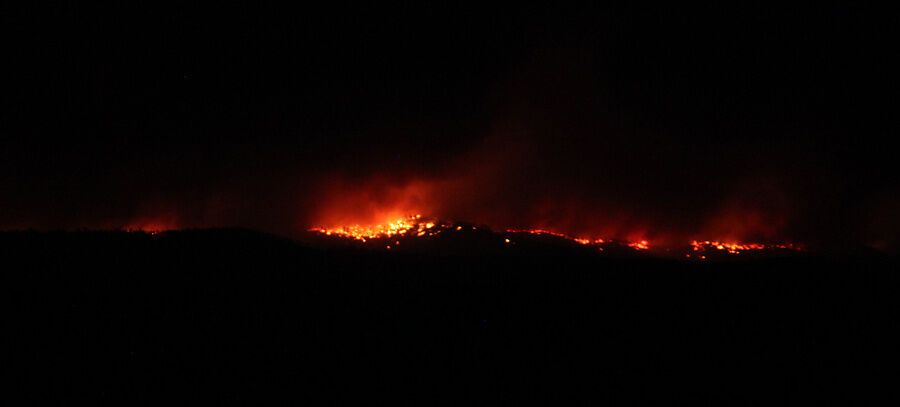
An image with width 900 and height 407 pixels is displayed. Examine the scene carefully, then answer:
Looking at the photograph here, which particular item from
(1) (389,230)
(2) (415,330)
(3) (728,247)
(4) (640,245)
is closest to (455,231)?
(1) (389,230)

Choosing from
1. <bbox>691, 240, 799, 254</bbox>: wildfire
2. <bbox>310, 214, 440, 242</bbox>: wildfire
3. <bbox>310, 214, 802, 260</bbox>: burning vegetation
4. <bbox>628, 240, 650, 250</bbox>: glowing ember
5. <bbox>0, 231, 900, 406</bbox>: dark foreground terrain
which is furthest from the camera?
<bbox>691, 240, 799, 254</bbox>: wildfire

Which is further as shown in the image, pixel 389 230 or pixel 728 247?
pixel 728 247

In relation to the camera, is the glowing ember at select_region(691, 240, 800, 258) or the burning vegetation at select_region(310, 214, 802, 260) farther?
the glowing ember at select_region(691, 240, 800, 258)

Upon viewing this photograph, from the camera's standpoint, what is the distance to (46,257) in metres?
9.94

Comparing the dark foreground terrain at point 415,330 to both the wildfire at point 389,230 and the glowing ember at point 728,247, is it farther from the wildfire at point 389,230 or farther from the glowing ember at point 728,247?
the glowing ember at point 728,247

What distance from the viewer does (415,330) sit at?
8523 mm

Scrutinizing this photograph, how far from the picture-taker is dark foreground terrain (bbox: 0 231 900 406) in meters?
7.01

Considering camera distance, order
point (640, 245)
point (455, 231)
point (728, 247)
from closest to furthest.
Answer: point (455, 231)
point (728, 247)
point (640, 245)

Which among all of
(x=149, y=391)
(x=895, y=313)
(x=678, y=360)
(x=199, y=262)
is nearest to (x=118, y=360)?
(x=149, y=391)

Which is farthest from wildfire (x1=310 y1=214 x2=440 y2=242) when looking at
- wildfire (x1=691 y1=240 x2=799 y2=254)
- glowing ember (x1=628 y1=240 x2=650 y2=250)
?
wildfire (x1=691 y1=240 x2=799 y2=254)

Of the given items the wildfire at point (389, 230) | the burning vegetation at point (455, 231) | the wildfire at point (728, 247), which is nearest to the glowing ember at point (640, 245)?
the burning vegetation at point (455, 231)

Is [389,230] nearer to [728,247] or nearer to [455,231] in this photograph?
[455,231]

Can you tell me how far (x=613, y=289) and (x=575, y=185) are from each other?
2693 cm

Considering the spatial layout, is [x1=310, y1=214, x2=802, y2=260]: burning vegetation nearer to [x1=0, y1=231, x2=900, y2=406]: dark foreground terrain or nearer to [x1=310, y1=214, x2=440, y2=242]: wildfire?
[x1=310, y1=214, x2=440, y2=242]: wildfire
